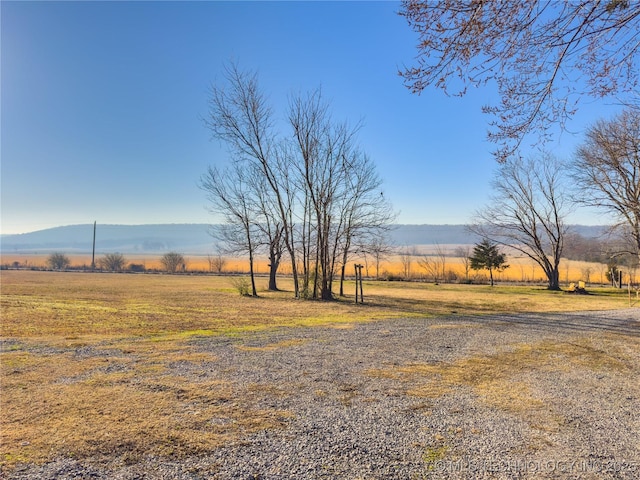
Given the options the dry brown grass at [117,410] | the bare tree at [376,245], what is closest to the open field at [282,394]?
the dry brown grass at [117,410]

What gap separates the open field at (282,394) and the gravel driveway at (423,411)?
0.9 inches

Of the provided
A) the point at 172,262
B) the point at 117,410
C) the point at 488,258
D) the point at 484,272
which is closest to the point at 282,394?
the point at 117,410

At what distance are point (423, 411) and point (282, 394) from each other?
1601 millimetres

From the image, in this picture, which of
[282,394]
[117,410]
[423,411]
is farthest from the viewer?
[282,394]

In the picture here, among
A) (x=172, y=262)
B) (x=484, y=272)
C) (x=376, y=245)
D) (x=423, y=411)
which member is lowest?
(x=423, y=411)

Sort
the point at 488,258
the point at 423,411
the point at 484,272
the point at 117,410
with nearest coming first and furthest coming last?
the point at 117,410, the point at 423,411, the point at 488,258, the point at 484,272

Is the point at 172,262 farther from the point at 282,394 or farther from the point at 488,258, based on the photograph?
the point at 282,394

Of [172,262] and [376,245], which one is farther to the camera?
[172,262]

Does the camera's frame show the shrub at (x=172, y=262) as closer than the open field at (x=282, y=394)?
No

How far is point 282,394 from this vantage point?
4773mm

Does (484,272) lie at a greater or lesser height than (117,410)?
greater

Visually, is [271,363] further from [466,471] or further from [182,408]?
[466,471]

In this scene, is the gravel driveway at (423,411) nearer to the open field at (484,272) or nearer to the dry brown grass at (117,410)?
the dry brown grass at (117,410)

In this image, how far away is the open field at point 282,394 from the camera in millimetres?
3234
